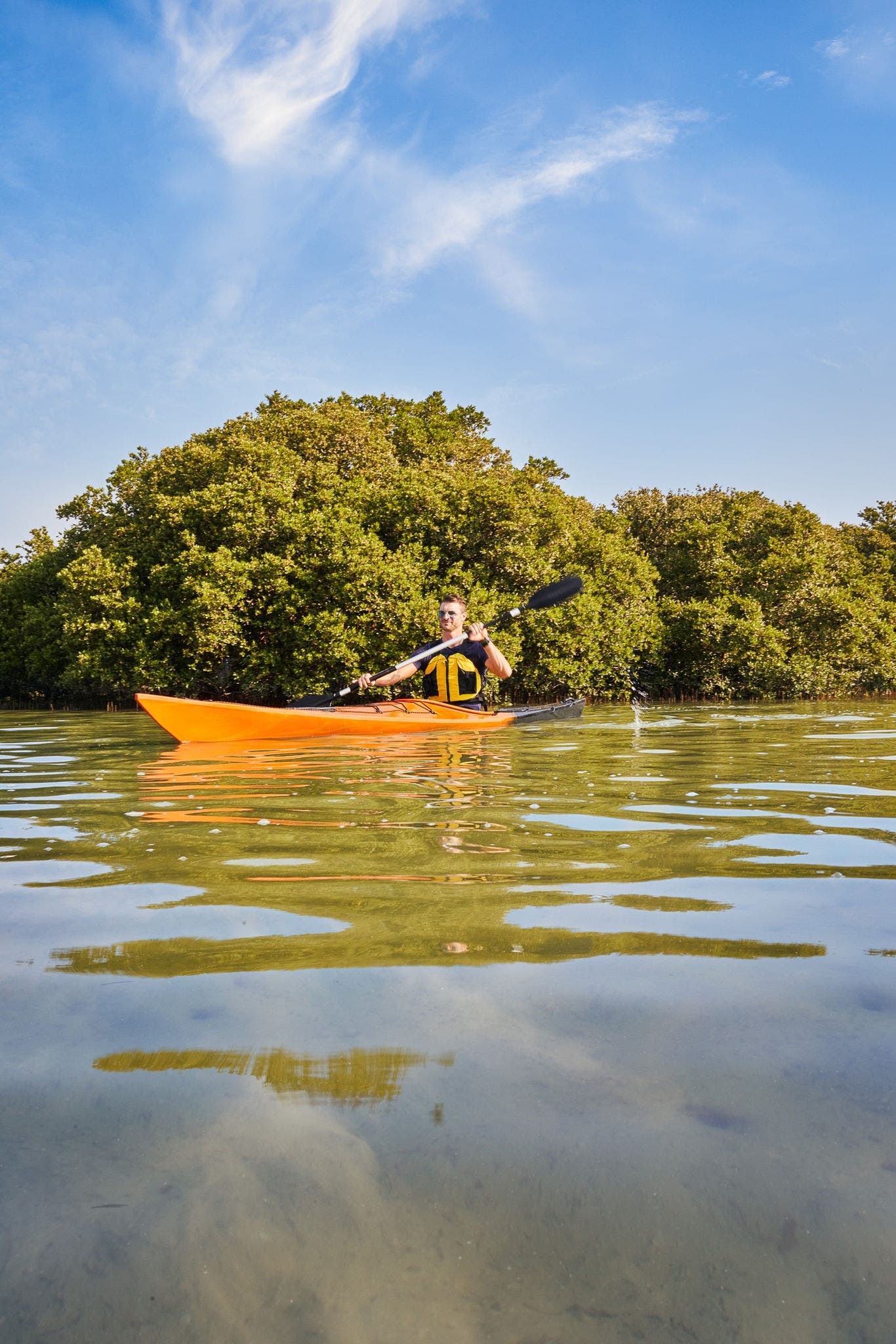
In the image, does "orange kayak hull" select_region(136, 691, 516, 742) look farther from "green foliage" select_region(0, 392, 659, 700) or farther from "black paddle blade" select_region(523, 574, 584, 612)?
"green foliage" select_region(0, 392, 659, 700)

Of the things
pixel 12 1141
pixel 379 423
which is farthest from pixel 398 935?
pixel 379 423

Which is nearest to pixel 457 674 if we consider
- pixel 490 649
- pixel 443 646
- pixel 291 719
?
pixel 443 646

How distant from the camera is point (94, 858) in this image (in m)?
3.10

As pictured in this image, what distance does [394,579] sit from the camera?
18641mm

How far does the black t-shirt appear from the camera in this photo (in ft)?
33.3

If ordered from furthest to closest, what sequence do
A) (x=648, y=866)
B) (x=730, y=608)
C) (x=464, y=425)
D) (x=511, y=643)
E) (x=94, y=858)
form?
(x=464, y=425)
(x=730, y=608)
(x=511, y=643)
(x=94, y=858)
(x=648, y=866)

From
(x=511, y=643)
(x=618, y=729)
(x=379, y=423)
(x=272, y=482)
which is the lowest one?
(x=618, y=729)

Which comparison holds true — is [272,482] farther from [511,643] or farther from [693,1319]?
[693,1319]

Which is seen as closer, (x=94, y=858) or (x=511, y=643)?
(x=94, y=858)

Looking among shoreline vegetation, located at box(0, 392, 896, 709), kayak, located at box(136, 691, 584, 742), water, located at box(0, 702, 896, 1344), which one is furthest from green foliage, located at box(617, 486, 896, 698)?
water, located at box(0, 702, 896, 1344)

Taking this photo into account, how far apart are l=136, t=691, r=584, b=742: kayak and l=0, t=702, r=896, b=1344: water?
493 centimetres

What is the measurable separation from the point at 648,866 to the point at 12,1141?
82.2 inches

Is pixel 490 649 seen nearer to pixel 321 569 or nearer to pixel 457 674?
pixel 457 674

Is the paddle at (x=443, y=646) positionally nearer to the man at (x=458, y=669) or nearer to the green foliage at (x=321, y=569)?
the man at (x=458, y=669)
